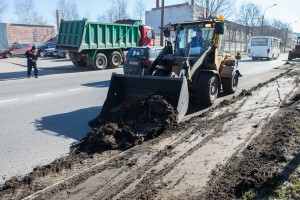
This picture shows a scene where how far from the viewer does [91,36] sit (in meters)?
15.7

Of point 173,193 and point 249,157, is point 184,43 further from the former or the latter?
point 173,193

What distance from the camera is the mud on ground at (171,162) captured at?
3326 millimetres

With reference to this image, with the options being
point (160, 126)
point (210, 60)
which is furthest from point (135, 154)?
point (210, 60)

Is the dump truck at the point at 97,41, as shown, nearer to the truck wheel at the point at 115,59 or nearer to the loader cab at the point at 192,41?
the truck wheel at the point at 115,59

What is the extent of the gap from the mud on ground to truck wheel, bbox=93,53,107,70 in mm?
11141

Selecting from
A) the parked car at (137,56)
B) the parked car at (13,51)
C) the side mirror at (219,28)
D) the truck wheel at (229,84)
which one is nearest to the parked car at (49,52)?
the parked car at (13,51)

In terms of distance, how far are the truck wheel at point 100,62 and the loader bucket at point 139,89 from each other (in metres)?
10.0

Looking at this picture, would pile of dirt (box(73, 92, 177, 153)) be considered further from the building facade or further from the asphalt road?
the building facade

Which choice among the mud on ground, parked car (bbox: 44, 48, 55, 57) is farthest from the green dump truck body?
parked car (bbox: 44, 48, 55, 57)

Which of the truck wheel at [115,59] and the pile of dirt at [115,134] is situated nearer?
the pile of dirt at [115,134]

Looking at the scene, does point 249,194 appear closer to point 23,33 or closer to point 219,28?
point 219,28

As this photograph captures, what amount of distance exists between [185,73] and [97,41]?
10422mm

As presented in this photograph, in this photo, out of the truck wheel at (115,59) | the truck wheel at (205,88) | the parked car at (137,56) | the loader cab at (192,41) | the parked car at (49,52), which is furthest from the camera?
the parked car at (49,52)

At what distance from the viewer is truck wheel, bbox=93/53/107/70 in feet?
54.1
